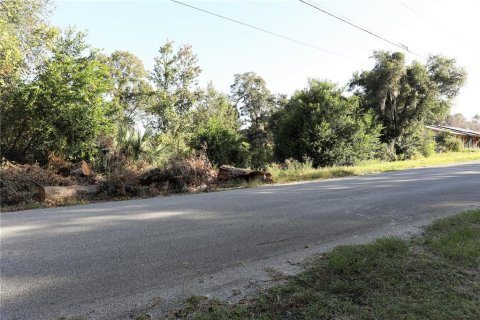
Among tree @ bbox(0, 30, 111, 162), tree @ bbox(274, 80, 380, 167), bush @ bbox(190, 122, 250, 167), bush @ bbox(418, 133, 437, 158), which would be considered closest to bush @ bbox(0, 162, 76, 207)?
tree @ bbox(0, 30, 111, 162)

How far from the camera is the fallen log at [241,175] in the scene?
1553 centimetres

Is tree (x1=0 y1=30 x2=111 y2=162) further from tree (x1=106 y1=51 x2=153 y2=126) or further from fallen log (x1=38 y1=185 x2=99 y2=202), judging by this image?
tree (x1=106 y1=51 x2=153 y2=126)

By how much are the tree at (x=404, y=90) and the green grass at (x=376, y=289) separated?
3190 cm

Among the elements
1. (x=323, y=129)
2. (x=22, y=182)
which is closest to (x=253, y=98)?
(x=323, y=129)

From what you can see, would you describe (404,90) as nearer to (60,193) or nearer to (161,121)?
(161,121)

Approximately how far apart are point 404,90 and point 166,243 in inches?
1441

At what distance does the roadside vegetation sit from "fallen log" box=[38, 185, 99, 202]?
1.27ft

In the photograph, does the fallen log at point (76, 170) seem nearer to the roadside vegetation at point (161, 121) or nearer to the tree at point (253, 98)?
the roadside vegetation at point (161, 121)

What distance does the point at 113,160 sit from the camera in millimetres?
14992

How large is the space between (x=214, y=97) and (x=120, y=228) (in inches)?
1529

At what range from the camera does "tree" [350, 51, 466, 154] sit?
1387 inches

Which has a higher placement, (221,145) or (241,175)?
(221,145)

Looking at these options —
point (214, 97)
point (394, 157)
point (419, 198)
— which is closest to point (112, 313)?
point (419, 198)

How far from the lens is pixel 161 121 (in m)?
38.5
